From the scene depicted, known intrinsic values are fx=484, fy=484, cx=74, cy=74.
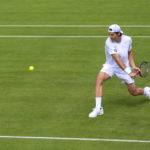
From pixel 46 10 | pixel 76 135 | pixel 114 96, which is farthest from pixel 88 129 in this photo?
pixel 46 10

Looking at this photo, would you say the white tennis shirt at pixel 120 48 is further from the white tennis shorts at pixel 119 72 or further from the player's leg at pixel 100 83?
the player's leg at pixel 100 83

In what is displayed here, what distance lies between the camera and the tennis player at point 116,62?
424 inches

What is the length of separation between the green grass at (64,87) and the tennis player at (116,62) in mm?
399

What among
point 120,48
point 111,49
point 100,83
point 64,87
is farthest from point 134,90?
point 64,87

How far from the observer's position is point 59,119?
10781 mm

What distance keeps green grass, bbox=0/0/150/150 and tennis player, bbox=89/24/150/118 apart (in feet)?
1.31

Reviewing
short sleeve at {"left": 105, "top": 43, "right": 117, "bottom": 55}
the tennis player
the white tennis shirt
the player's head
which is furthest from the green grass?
the player's head

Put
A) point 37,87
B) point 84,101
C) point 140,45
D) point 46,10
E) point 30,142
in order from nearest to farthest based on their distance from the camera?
1. point 30,142
2. point 84,101
3. point 37,87
4. point 140,45
5. point 46,10

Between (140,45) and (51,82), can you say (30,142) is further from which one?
(140,45)

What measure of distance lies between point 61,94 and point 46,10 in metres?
9.10

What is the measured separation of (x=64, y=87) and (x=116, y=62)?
2280 millimetres

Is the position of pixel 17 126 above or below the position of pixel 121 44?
below

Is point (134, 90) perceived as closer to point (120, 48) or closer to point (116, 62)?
point (116, 62)

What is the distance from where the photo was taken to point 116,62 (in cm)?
1087
